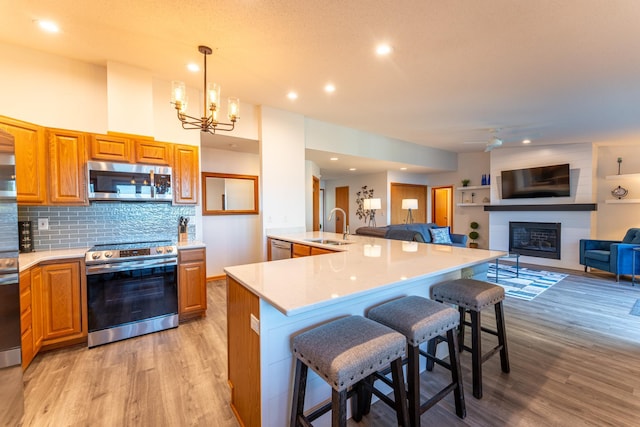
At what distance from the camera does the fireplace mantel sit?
5.54 m

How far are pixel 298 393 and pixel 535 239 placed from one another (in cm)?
714

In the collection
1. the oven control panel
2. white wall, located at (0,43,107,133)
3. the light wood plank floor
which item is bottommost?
the light wood plank floor

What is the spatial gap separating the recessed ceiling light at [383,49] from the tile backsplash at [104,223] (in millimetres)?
2849

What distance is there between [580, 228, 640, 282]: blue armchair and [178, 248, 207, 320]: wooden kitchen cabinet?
21.7 feet

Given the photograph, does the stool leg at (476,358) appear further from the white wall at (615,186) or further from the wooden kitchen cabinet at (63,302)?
the white wall at (615,186)

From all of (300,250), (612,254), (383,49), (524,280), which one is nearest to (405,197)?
(524,280)

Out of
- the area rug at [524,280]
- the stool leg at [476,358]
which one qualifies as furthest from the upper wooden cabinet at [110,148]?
the area rug at [524,280]

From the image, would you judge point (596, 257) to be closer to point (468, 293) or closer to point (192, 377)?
point (468, 293)

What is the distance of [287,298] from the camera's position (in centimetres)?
121

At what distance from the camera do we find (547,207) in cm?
602

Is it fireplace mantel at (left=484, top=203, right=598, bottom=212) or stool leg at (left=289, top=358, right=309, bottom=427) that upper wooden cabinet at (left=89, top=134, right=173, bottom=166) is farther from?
fireplace mantel at (left=484, top=203, right=598, bottom=212)

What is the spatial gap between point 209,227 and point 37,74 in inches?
105

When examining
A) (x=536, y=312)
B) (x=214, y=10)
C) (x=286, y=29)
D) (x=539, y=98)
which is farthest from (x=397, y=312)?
(x=539, y=98)

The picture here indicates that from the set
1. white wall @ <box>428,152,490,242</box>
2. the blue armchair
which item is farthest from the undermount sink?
white wall @ <box>428,152,490,242</box>
